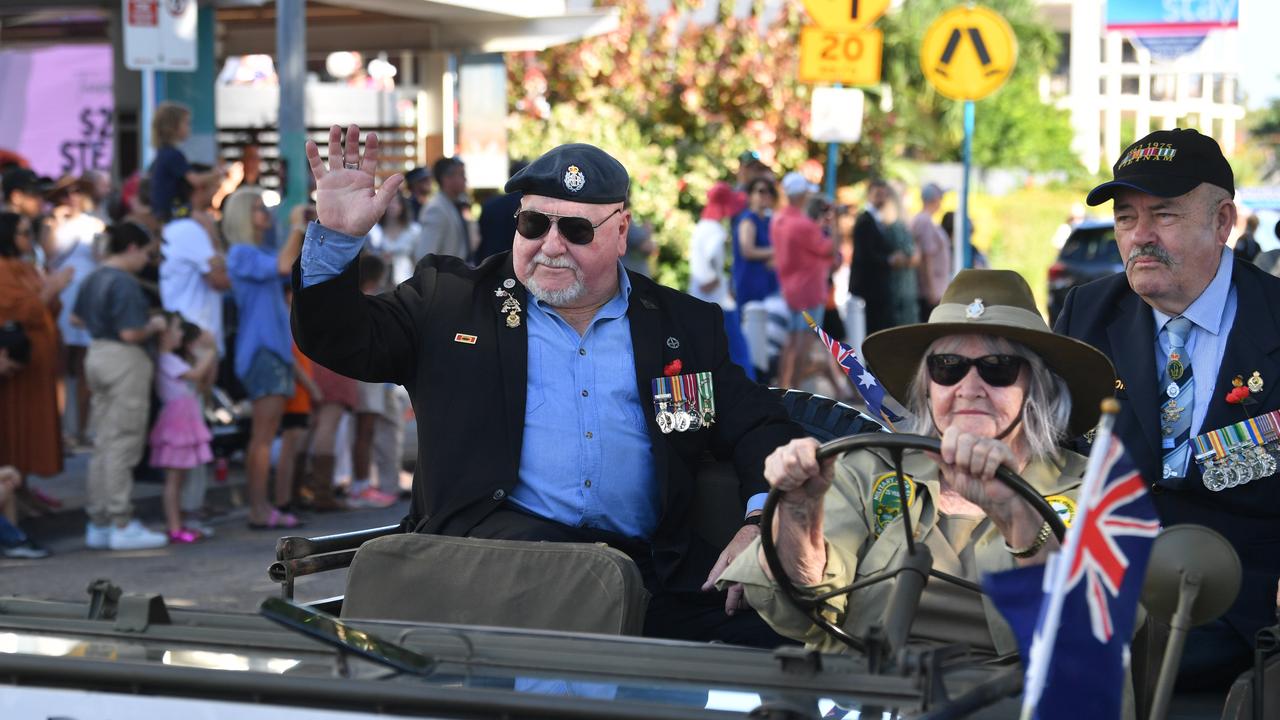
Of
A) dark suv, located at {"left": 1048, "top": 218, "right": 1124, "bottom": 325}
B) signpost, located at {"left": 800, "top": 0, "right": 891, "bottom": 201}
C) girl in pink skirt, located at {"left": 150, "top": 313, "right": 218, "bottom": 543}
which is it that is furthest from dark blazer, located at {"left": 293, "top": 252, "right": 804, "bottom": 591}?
dark suv, located at {"left": 1048, "top": 218, "right": 1124, "bottom": 325}

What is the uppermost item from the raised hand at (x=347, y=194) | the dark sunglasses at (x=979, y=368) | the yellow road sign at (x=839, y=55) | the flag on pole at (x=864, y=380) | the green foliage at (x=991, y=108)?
the green foliage at (x=991, y=108)

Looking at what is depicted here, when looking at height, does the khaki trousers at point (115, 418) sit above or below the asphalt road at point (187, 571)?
above

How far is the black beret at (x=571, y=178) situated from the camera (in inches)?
173

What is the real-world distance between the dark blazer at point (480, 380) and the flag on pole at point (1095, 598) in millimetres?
1715

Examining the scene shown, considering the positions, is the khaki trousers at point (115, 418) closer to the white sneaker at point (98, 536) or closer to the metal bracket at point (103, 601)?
the white sneaker at point (98, 536)

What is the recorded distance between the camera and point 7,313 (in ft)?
29.5

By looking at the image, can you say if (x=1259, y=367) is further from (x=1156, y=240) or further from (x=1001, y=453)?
(x=1001, y=453)

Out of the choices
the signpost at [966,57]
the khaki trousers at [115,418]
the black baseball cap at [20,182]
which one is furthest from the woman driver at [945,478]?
the signpost at [966,57]

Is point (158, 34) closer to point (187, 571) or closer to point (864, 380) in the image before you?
point (187, 571)

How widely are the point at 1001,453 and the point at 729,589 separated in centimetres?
123

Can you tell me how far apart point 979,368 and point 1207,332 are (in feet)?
3.17

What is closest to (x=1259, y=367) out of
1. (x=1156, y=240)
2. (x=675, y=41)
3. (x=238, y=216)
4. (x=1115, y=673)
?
(x=1156, y=240)

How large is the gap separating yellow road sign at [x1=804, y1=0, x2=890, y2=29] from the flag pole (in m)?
13.1

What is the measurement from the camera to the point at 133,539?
902 cm
